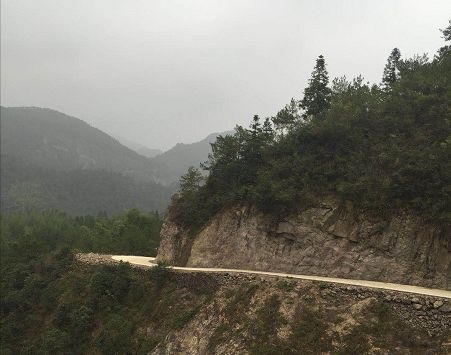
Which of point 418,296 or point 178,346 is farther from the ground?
point 418,296

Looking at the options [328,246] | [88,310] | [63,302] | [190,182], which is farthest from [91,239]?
[328,246]

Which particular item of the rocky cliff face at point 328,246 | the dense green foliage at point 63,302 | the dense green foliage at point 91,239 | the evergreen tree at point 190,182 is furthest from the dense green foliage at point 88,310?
the evergreen tree at point 190,182

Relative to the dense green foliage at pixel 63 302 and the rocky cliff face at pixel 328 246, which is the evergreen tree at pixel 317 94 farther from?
the dense green foliage at pixel 63 302

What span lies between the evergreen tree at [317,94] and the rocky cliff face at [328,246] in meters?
16.0

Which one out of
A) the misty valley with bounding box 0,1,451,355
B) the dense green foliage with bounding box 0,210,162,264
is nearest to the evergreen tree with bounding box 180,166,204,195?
the misty valley with bounding box 0,1,451,355

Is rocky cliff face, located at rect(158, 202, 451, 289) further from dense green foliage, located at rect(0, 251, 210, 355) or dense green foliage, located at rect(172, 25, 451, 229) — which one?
dense green foliage, located at rect(0, 251, 210, 355)

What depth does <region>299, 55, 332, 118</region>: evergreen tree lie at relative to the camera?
151 ft

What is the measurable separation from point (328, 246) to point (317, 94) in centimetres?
2116

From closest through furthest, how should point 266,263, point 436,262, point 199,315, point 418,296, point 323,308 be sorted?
point 418,296
point 323,308
point 436,262
point 199,315
point 266,263

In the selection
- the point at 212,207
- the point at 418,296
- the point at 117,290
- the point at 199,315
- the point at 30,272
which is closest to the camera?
the point at 418,296

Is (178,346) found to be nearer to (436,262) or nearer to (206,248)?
(206,248)

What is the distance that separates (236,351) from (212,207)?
17476 mm

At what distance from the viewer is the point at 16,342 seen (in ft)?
125

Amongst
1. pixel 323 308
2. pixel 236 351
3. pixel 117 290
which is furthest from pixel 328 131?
pixel 117 290
